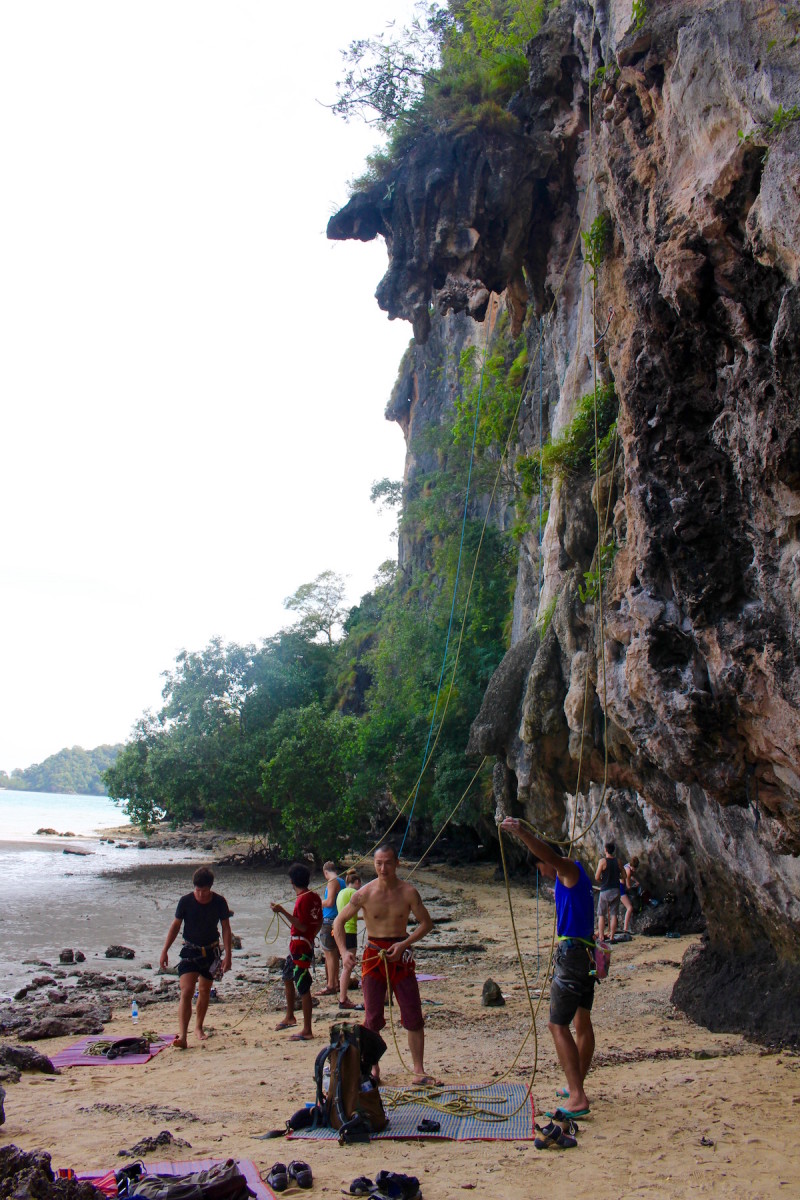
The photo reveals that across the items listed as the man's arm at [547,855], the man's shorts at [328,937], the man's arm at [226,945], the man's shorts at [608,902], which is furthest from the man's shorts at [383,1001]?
the man's shorts at [608,902]

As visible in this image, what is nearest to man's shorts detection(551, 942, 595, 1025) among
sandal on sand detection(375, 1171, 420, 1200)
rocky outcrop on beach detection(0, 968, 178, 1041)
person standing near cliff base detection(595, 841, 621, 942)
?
sandal on sand detection(375, 1171, 420, 1200)

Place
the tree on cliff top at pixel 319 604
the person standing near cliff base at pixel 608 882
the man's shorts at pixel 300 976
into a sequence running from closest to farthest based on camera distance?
the man's shorts at pixel 300 976, the person standing near cliff base at pixel 608 882, the tree on cliff top at pixel 319 604

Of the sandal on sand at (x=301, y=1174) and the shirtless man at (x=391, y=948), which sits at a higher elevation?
the shirtless man at (x=391, y=948)

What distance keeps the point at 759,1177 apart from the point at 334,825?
69.8ft

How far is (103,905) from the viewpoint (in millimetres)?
18656

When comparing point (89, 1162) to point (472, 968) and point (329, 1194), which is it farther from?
point (472, 968)

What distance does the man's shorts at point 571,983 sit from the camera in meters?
4.43

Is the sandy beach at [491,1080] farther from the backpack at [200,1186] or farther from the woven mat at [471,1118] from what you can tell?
the backpack at [200,1186]

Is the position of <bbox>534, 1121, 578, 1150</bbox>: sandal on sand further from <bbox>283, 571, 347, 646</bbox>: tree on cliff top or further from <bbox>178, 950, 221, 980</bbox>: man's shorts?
<bbox>283, 571, 347, 646</bbox>: tree on cliff top

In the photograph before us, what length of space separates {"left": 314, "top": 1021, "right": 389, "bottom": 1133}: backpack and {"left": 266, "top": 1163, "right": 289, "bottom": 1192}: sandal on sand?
2.46ft

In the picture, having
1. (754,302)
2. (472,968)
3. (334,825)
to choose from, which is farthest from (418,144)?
(334,825)

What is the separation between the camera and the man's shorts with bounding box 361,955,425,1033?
514cm

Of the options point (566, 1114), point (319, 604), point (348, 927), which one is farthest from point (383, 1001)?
point (319, 604)

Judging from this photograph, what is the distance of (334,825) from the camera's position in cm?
2392
